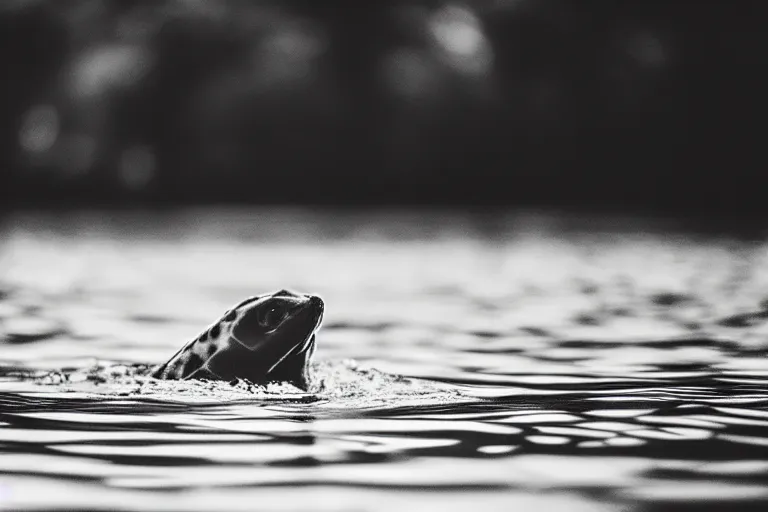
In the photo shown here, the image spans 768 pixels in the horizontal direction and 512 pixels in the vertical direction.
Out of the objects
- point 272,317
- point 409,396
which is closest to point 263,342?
point 272,317

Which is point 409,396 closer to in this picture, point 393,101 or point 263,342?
point 263,342

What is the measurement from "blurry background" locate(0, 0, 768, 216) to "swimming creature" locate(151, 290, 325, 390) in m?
43.3

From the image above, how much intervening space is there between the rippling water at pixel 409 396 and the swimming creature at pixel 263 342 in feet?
0.48

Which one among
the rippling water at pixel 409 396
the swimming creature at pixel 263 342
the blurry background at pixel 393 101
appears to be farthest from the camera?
the blurry background at pixel 393 101

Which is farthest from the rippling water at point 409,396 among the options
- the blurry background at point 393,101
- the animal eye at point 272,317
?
the blurry background at point 393,101

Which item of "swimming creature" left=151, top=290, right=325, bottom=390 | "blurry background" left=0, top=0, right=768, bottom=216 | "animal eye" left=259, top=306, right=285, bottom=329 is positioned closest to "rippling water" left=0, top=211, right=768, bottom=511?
"swimming creature" left=151, top=290, right=325, bottom=390

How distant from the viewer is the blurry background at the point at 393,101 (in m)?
50.6

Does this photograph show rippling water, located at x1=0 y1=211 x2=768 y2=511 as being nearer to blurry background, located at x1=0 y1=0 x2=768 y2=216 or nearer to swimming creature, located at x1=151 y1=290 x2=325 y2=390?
swimming creature, located at x1=151 y1=290 x2=325 y2=390

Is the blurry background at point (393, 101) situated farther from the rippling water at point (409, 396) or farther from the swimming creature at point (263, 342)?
the swimming creature at point (263, 342)

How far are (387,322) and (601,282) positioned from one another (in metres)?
5.89

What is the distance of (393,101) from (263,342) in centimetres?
4367

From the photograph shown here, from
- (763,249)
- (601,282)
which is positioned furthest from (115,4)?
(601,282)

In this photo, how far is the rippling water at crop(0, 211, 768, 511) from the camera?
4.82 metres

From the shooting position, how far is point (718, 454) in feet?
18.0
